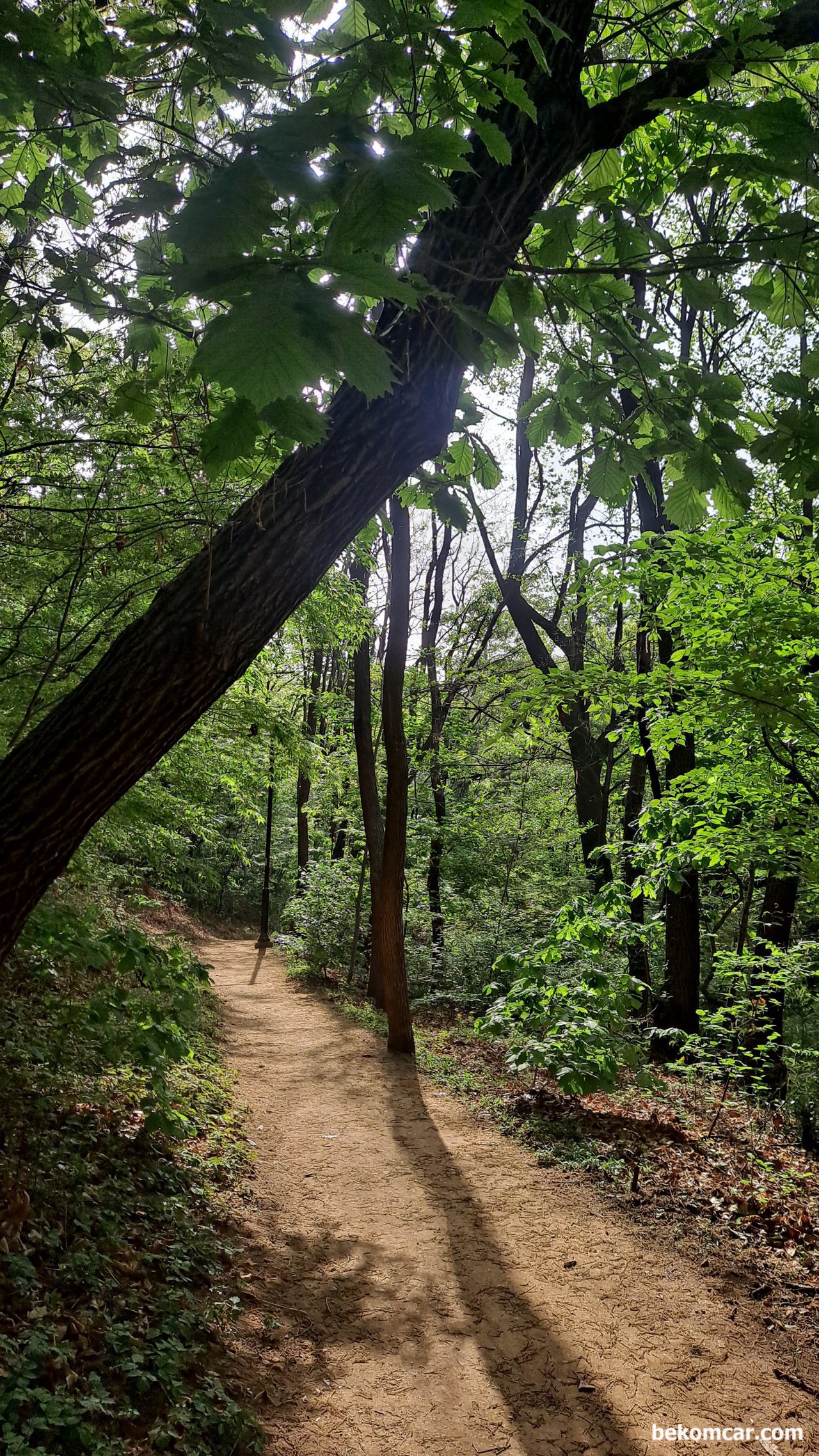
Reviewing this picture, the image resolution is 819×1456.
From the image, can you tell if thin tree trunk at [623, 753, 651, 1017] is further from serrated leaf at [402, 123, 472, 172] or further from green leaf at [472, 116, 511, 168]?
serrated leaf at [402, 123, 472, 172]

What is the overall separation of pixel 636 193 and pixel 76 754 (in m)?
2.45

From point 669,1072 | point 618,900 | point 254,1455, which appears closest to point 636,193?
point 254,1455

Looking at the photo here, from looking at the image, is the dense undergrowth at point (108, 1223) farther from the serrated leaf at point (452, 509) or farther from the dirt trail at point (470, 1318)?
the serrated leaf at point (452, 509)

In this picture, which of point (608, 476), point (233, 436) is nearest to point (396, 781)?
point (608, 476)

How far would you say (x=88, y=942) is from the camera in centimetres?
349

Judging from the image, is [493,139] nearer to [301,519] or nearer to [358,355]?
[358,355]

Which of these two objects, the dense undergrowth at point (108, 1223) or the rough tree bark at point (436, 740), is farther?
the rough tree bark at point (436, 740)

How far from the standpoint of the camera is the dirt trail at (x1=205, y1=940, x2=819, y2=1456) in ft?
10.1

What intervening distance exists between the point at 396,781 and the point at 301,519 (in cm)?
667

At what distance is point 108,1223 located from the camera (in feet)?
11.8

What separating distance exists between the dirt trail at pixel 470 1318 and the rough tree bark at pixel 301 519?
2608 millimetres

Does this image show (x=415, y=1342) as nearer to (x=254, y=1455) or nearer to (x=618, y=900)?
(x=254, y=1455)

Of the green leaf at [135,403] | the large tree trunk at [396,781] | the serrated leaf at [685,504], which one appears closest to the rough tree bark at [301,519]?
the green leaf at [135,403]

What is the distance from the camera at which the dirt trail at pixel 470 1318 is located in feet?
10.1
